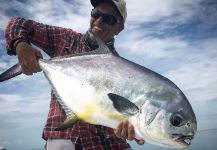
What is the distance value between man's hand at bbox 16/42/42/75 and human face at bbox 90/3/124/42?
1458 mm

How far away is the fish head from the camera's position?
3.16 metres

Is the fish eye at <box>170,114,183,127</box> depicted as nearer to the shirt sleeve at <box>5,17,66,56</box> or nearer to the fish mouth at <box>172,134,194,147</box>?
the fish mouth at <box>172,134,194,147</box>

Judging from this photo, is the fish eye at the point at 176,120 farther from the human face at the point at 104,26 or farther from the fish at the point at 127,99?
the human face at the point at 104,26

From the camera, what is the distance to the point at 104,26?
17.4 feet

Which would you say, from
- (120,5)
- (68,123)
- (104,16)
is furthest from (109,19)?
(68,123)

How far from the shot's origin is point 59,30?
521cm

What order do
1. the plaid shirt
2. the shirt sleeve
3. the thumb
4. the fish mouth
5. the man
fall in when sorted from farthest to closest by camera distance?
the plaid shirt, the shirt sleeve, the man, the thumb, the fish mouth

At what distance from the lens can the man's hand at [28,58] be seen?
399 cm

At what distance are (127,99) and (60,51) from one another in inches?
82.6

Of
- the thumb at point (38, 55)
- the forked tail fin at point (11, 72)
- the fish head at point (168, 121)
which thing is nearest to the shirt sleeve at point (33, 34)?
the forked tail fin at point (11, 72)

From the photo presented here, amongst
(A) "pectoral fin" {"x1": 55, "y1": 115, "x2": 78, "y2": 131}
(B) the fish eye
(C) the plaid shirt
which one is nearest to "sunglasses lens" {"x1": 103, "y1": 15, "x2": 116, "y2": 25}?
(C) the plaid shirt

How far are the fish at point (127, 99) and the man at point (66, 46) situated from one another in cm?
68

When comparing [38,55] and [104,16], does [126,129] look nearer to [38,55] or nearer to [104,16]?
[38,55]

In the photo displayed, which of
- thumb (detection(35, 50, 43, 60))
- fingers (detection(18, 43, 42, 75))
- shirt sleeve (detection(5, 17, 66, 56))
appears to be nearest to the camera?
fingers (detection(18, 43, 42, 75))
